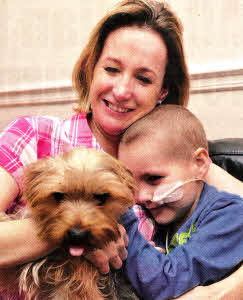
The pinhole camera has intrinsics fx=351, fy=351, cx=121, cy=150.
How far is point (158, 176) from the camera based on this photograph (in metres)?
1.19

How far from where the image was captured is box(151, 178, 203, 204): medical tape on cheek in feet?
3.83

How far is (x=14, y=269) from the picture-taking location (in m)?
0.94

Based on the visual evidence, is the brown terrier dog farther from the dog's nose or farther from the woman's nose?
the woman's nose

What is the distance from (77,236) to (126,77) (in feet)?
2.25

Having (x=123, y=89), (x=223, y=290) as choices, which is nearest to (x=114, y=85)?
(x=123, y=89)

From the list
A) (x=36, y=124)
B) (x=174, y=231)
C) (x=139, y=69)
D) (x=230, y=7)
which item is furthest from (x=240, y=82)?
(x=36, y=124)

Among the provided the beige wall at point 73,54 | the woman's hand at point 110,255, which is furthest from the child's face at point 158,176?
the beige wall at point 73,54

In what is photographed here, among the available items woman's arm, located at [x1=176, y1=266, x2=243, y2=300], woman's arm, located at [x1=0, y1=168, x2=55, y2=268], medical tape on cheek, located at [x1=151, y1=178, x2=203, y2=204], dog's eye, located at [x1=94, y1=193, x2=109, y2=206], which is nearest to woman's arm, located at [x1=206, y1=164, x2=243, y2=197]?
medical tape on cheek, located at [x1=151, y1=178, x2=203, y2=204]

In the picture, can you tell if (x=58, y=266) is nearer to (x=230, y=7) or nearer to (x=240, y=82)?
(x=240, y=82)

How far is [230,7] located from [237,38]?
20 cm

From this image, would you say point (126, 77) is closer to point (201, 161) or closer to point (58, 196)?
point (201, 161)

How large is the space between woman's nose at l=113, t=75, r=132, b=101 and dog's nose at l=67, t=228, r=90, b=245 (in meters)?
0.62

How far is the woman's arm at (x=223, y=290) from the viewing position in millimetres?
967

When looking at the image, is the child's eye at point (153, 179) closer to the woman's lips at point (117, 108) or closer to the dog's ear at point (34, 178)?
the woman's lips at point (117, 108)
